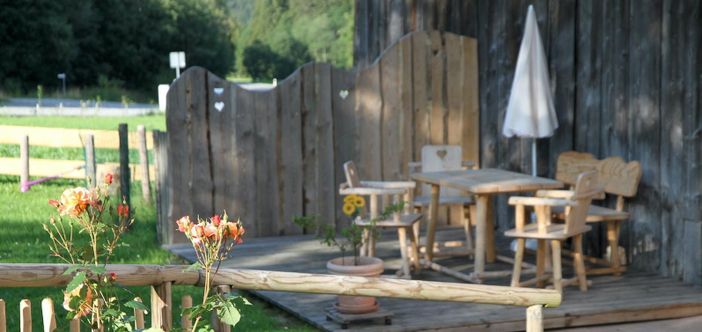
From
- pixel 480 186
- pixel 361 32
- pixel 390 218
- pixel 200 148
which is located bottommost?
pixel 390 218

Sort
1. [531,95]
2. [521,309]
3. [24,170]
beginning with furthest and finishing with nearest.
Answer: [24,170] → [531,95] → [521,309]

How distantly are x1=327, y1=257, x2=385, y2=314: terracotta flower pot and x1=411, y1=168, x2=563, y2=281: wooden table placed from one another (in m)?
1.12

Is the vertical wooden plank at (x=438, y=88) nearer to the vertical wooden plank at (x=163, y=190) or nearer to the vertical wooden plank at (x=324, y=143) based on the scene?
the vertical wooden plank at (x=324, y=143)

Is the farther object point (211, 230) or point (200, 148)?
point (200, 148)

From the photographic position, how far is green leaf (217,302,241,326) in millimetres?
3789

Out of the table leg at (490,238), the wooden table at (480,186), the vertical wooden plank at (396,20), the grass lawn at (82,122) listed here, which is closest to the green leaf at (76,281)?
the wooden table at (480,186)

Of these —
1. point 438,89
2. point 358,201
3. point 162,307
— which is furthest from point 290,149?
point 162,307

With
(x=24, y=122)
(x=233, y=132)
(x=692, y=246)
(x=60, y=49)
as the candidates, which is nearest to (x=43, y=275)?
(x=692, y=246)

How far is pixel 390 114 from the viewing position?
10.2 metres

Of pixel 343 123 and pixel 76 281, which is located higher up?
pixel 343 123

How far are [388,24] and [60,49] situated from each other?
34.1 meters

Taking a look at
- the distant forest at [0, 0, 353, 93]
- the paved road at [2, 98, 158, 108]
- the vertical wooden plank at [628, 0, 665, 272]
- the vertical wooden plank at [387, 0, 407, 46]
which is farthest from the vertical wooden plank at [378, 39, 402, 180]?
the distant forest at [0, 0, 353, 93]

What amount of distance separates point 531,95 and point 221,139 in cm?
254

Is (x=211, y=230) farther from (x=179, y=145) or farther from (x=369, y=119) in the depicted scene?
(x=369, y=119)
